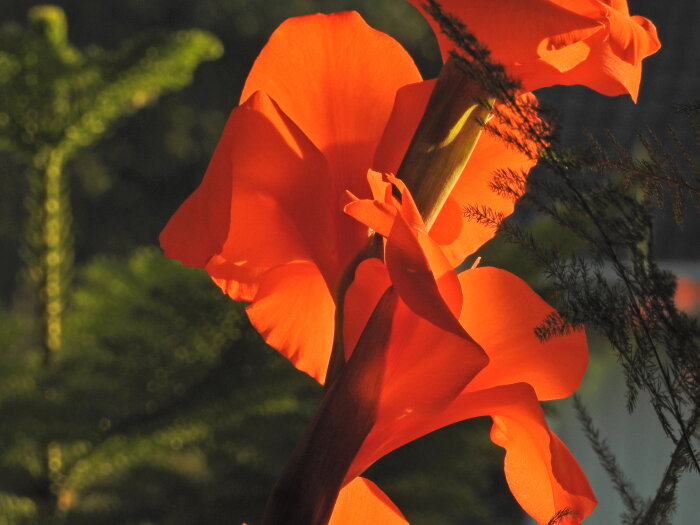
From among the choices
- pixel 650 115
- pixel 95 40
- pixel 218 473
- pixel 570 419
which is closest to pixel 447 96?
pixel 218 473

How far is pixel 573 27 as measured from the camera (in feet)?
0.61

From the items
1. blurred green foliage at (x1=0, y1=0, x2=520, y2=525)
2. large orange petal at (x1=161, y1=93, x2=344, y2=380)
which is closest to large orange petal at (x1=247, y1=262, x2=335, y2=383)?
large orange petal at (x1=161, y1=93, x2=344, y2=380)

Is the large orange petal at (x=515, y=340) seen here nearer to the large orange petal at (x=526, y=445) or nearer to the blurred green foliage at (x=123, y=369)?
the large orange petal at (x=526, y=445)

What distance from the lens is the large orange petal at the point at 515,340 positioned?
0.71 feet

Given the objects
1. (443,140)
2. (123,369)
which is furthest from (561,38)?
(123,369)

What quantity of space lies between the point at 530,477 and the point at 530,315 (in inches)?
1.4

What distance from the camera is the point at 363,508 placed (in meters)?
0.24

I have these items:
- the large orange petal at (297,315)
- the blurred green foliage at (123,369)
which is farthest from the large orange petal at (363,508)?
the blurred green foliage at (123,369)

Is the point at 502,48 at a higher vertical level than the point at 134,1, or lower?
lower

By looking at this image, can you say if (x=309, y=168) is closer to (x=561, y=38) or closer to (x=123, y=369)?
(x=561, y=38)

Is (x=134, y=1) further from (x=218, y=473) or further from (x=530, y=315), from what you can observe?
(x=530, y=315)

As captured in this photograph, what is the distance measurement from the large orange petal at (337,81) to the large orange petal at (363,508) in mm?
69

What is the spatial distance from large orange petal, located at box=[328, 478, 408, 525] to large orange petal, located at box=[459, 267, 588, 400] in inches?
1.6

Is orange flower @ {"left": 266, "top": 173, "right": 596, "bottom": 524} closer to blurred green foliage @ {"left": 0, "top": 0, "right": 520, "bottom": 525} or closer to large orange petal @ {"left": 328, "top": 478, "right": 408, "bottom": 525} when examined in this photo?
large orange petal @ {"left": 328, "top": 478, "right": 408, "bottom": 525}
